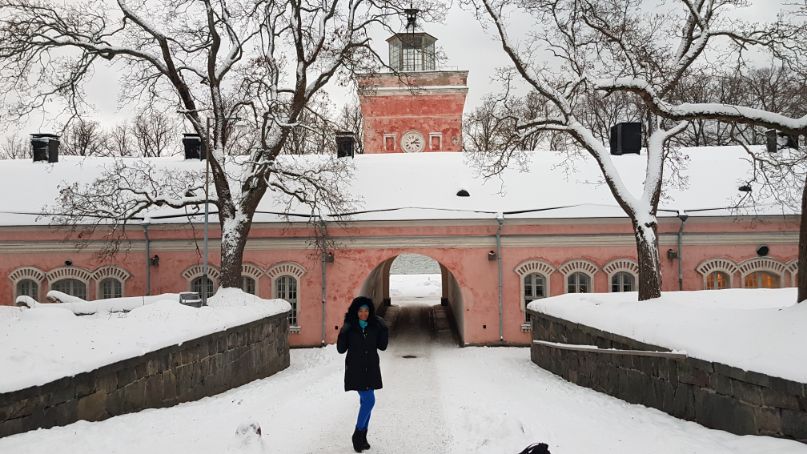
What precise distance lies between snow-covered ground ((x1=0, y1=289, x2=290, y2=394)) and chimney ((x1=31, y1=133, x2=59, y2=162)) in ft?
49.6

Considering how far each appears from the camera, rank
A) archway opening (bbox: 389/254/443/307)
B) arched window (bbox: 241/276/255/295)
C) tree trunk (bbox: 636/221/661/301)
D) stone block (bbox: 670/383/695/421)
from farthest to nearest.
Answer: archway opening (bbox: 389/254/443/307) → arched window (bbox: 241/276/255/295) → tree trunk (bbox: 636/221/661/301) → stone block (bbox: 670/383/695/421)

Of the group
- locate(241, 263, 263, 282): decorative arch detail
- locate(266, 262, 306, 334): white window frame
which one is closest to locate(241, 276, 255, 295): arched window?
locate(241, 263, 263, 282): decorative arch detail

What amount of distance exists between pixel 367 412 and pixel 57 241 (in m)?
15.9

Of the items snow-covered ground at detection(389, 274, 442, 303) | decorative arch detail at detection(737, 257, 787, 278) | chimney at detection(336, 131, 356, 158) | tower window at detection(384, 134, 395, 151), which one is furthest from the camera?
snow-covered ground at detection(389, 274, 442, 303)

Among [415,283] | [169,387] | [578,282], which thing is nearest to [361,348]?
[169,387]

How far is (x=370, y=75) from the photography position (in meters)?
15.8

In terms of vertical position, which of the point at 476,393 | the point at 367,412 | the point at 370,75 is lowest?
the point at 476,393

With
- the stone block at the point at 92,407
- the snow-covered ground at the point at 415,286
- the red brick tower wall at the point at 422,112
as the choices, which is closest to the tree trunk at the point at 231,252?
the stone block at the point at 92,407

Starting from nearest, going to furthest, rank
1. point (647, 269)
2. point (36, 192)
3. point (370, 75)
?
point (647, 269) → point (370, 75) → point (36, 192)

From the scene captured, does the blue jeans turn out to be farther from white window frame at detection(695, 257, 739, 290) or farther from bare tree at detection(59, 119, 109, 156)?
bare tree at detection(59, 119, 109, 156)

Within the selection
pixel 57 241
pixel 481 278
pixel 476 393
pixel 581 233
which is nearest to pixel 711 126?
pixel 581 233

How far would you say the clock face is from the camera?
27.8 metres

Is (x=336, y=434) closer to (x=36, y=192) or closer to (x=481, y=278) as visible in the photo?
(x=481, y=278)

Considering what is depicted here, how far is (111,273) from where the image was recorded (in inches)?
718
